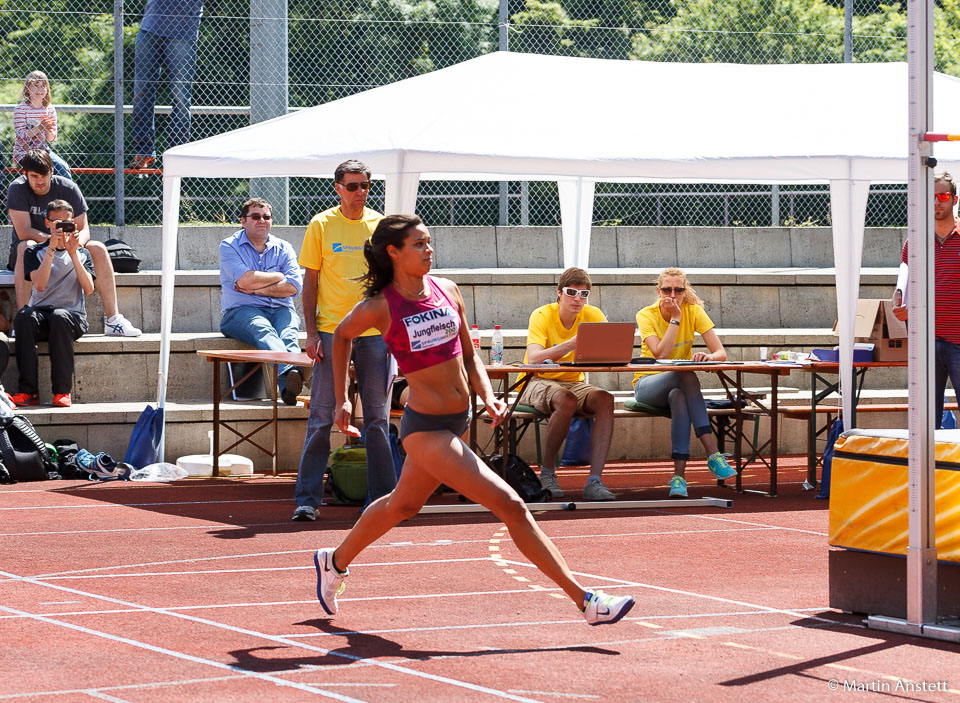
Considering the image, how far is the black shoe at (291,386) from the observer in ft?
38.8

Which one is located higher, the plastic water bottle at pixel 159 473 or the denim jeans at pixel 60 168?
the denim jeans at pixel 60 168

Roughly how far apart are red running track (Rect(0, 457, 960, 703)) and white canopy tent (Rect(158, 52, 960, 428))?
224 cm

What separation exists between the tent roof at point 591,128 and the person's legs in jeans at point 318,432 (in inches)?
56.8

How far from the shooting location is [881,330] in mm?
10594

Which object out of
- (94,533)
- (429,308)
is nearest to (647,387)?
(94,533)

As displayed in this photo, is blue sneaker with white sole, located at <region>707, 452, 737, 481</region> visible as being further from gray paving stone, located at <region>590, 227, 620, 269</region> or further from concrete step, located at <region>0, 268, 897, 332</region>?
gray paving stone, located at <region>590, 227, 620, 269</region>

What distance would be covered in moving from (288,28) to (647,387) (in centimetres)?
594

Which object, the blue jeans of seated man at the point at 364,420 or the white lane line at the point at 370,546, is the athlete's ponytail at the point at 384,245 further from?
the blue jeans of seated man at the point at 364,420

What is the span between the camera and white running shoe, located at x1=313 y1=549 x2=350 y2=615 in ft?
20.4

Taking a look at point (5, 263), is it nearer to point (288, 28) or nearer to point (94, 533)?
point (288, 28)

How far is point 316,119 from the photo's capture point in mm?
10633

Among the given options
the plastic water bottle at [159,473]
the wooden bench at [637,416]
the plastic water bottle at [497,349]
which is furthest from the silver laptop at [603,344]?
the plastic water bottle at [159,473]

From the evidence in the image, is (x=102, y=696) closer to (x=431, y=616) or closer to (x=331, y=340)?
(x=431, y=616)

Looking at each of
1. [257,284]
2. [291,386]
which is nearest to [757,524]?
[291,386]
